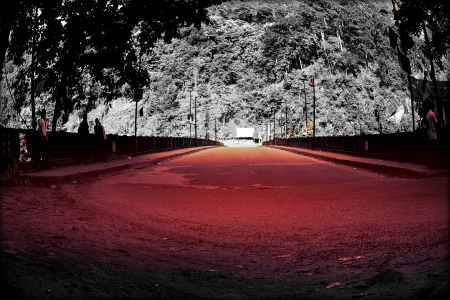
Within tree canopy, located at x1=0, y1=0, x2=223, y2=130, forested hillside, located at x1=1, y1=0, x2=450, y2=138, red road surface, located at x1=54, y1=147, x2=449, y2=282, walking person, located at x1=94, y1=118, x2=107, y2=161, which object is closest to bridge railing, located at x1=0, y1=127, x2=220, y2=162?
walking person, located at x1=94, y1=118, x2=107, y2=161

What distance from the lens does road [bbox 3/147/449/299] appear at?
517cm

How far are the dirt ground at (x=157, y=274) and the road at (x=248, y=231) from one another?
0.08ft

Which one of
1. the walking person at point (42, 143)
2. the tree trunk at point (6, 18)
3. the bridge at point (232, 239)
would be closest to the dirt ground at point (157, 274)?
the bridge at point (232, 239)

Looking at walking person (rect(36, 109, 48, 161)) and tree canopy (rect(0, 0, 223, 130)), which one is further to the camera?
walking person (rect(36, 109, 48, 161))

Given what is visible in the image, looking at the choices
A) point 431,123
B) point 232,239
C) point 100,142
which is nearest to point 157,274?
point 232,239

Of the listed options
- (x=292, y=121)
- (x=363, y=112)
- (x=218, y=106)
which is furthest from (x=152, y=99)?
(x=363, y=112)

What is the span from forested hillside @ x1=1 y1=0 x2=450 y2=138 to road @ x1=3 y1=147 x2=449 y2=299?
149007 millimetres

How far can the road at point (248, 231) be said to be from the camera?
5172mm

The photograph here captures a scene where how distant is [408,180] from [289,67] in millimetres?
172850

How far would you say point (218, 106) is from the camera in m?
172

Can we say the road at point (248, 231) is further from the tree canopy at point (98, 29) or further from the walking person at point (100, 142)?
the walking person at point (100, 142)

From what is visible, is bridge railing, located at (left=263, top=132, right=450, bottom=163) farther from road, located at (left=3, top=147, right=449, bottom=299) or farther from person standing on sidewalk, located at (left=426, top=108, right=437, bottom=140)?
road, located at (left=3, top=147, right=449, bottom=299)

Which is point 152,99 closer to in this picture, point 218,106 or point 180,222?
point 218,106

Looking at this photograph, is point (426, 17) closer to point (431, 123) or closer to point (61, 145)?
point (431, 123)
